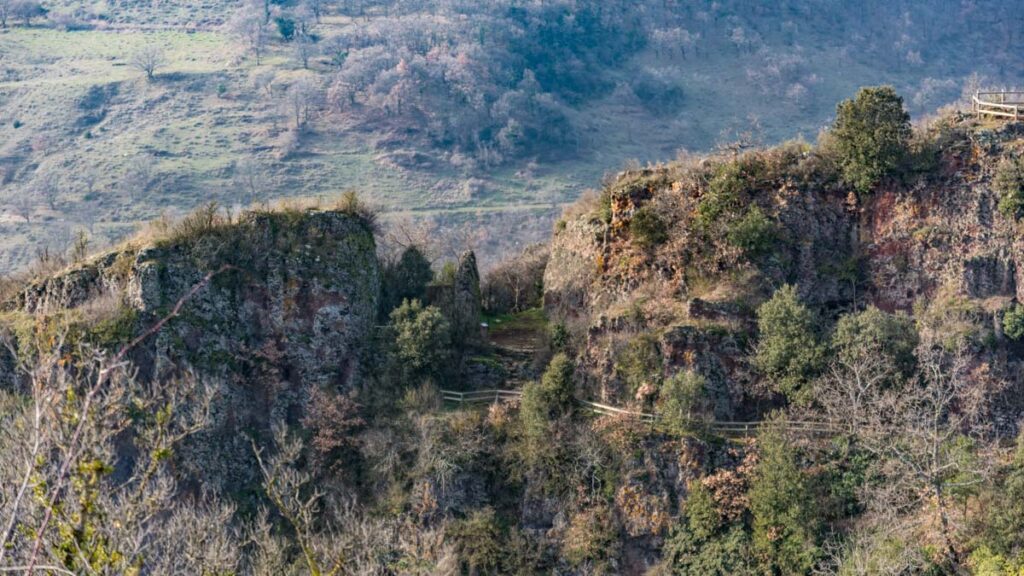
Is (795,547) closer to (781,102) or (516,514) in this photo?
(516,514)

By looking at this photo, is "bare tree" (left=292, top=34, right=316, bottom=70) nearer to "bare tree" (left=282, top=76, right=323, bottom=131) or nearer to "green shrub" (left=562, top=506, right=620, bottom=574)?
"bare tree" (left=282, top=76, right=323, bottom=131)

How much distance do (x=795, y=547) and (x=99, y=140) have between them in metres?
84.3

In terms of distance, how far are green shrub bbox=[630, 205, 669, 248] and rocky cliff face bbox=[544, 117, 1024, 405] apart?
0.36ft

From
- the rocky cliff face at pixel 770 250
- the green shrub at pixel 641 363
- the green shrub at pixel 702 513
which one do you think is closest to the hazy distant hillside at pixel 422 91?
the rocky cliff face at pixel 770 250

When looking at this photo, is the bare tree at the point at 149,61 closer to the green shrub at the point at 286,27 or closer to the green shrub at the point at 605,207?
the green shrub at the point at 286,27

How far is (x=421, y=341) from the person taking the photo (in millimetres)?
39969

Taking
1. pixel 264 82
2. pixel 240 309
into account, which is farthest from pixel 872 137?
pixel 264 82

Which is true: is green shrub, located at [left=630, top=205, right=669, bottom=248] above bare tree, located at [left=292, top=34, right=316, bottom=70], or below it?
above

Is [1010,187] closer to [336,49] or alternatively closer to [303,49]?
[303,49]

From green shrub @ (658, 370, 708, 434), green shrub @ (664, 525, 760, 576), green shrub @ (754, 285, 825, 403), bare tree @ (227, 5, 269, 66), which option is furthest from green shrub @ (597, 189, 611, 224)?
bare tree @ (227, 5, 269, 66)

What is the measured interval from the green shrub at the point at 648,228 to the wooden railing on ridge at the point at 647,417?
603cm

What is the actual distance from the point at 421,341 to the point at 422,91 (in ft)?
275

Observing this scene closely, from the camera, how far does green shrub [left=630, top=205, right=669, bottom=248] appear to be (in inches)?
1599

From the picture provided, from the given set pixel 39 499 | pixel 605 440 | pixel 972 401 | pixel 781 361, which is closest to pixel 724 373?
pixel 781 361
